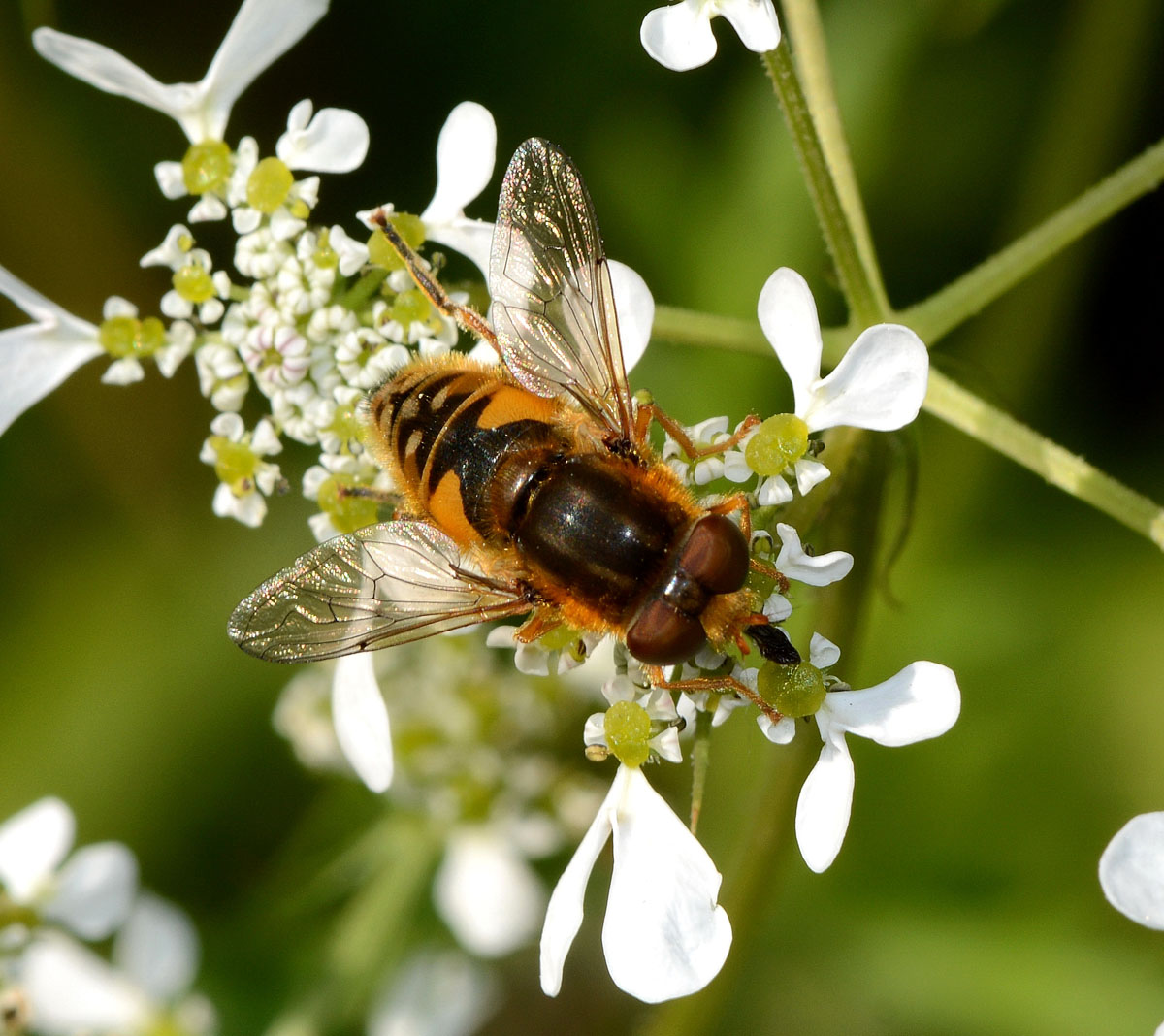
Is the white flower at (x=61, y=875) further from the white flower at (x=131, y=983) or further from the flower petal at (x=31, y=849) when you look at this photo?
the white flower at (x=131, y=983)

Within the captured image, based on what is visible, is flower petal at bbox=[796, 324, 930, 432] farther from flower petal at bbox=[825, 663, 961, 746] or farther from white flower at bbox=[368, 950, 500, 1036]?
white flower at bbox=[368, 950, 500, 1036]

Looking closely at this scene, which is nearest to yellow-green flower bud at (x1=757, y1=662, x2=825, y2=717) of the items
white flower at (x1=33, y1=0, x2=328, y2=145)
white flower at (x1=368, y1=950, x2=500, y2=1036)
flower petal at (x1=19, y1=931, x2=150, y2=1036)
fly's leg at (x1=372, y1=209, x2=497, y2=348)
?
fly's leg at (x1=372, y1=209, x2=497, y2=348)

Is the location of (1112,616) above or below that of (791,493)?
below

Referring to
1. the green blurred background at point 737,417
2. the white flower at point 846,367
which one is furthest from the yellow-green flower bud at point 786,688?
the green blurred background at point 737,417

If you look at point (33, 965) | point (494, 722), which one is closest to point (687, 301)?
point (494, 722)

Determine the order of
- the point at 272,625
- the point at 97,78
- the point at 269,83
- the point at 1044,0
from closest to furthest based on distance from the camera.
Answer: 1. the point at 272,625
2. the point at 97,78
3. the point at 1044,0
4. the point at 269,83

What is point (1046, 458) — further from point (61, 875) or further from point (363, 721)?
point (61, 875)

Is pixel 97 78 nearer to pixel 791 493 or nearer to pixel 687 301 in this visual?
pixel 791 493

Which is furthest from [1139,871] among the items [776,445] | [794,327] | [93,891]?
[93,891]

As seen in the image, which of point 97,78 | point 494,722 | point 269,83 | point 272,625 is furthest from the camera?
point 269,83
